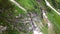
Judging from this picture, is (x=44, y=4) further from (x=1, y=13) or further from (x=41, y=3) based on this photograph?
(x=1, y=13)

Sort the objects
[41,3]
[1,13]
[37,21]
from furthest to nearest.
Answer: [41,3] → [37,21] → [1,13]

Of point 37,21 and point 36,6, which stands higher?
point 36,6

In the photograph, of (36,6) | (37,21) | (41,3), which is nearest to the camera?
(37,21)

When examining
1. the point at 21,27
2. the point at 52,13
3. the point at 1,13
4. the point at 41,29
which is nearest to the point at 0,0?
the point at 1,13

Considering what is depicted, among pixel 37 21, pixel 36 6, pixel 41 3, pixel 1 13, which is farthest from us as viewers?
pixel 41 3

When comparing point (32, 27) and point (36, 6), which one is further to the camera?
point (36, 6)

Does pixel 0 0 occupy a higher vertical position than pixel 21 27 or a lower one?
higher

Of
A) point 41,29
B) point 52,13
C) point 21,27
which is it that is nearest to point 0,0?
point 21,27

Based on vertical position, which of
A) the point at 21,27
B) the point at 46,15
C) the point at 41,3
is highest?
the point at 41,3

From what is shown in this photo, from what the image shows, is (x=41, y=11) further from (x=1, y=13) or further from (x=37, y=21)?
(x=1, y=13)
